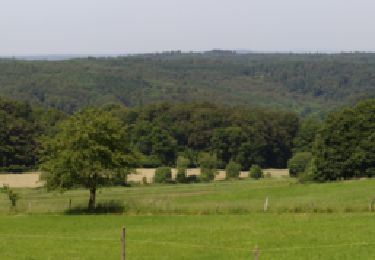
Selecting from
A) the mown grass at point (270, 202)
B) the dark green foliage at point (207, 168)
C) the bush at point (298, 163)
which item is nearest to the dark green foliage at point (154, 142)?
the dark green foliage at point (207, 168)

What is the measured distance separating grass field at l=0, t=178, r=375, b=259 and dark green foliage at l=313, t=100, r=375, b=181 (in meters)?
29.2

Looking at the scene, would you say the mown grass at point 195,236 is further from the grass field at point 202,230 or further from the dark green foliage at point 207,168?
the dark green foliage at point 207,168

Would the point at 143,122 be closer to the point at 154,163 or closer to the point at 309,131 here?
the point at 154,163

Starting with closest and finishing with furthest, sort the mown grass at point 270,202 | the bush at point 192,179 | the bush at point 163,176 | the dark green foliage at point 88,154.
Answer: the mown grass at point 270,202, the dark green foliage at point 88,154, the bush at point 163,176, the bush at point 192,179

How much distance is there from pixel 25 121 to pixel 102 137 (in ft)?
307

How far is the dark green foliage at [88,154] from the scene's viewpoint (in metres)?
46.9

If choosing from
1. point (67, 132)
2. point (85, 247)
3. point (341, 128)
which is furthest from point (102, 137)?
point (341, 128)

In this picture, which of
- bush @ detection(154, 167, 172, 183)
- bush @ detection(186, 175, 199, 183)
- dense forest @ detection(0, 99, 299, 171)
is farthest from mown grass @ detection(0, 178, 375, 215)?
dense forest @ detection(0, 99, 299, 171)

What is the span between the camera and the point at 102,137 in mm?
48219

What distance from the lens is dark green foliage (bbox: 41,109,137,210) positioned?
46906 millimetres

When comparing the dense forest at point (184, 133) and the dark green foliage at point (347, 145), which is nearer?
the dark green foliage at point (347, 145)

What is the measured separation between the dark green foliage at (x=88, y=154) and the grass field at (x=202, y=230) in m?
1.97

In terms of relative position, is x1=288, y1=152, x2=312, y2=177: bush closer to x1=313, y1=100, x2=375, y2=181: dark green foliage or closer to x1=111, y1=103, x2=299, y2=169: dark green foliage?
x1=111, y1=103, x2=299, y2=169: dark green foliage

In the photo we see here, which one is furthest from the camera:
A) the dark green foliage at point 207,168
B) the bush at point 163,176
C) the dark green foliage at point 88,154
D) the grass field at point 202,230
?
the dark green foliage at point 207,168
